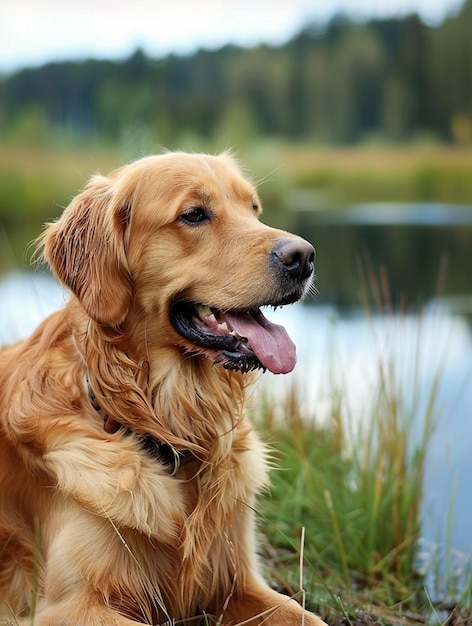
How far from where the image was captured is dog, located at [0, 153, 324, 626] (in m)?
2.91

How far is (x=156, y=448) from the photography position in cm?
307

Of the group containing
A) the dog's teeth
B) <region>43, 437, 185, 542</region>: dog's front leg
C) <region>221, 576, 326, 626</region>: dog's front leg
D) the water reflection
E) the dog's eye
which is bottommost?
the water reflection

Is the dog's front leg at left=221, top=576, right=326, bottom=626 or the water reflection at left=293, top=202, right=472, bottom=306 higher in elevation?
the dog's front leg at left=221, top=576, right=326, bottom=626

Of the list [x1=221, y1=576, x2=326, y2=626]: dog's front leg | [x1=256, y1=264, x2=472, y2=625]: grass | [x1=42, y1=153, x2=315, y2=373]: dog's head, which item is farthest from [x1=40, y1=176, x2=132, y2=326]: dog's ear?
[x1=256, y1=264, x2=472, y2=625]: grass

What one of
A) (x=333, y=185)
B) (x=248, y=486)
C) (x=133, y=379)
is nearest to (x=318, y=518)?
(x=248, y=486)

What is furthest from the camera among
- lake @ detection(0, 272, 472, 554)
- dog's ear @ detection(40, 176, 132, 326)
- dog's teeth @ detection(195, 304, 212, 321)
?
lake @ detection(0, 272, 472, 554)

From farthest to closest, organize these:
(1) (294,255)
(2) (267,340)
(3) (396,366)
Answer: (3) (396,366), (2) (267,340), (1) (294,255)

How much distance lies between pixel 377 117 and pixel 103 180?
14753 millimetres

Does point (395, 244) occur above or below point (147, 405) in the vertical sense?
below

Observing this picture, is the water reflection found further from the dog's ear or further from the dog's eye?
the dog's ear

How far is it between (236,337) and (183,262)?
1.10 ft

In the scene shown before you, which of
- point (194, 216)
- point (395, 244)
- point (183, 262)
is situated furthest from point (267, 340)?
point (395, 244)

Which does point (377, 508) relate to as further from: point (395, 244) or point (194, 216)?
point (395, 244)

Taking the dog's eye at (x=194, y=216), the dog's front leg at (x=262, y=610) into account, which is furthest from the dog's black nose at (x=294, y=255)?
the dog's front leg at (x=262, y=610)
